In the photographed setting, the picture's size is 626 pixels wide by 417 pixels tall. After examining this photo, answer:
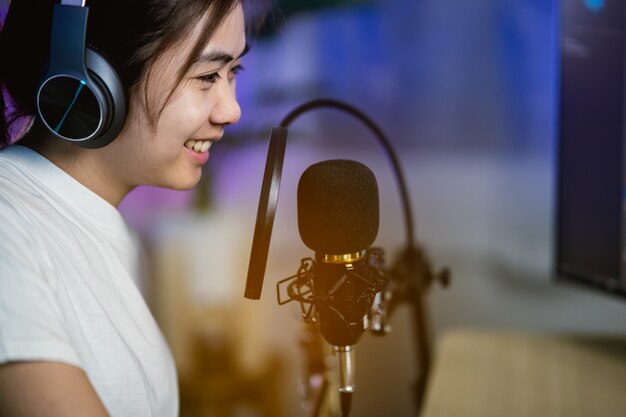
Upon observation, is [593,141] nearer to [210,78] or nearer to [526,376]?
[526,376]

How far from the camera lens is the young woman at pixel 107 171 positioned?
634mm

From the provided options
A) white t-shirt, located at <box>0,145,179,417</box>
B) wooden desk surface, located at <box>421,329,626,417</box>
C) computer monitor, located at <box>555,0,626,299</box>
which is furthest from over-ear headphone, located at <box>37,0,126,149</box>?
computer monitor, located at <box>555,0,626,299</box>

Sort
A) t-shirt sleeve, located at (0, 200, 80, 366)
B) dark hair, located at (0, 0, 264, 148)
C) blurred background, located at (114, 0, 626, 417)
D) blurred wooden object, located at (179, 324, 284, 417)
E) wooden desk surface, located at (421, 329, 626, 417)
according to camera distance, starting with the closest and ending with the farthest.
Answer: t-shirt sleeve, located at (0, 200, 80, 366) < dark hair, located at (0, 0, 264, 148) < wooden desk surface, located at (421, 329, 626, 417) < blurred background, located at (114, 0, 626, 417) < blurred wooden object, located at (179, 324, 284, 417)

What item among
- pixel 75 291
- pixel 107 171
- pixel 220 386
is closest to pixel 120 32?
pixel 107 171

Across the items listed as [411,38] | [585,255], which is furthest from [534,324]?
[411,38]

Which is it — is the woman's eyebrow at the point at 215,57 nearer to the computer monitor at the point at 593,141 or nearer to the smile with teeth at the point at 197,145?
the smile with teeth at the point at 197,145

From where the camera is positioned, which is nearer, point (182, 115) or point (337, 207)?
point (337, 207)

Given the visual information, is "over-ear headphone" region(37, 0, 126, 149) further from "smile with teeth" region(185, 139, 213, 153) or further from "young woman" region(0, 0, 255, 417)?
"smile with teeth" region(185, 139, 213, 153)

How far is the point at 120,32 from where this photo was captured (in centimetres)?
70

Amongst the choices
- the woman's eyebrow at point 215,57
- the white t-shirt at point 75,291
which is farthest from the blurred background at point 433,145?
the woman's eyebrow at point 215,57

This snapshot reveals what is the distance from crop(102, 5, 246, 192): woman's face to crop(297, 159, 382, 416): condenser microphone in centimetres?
23

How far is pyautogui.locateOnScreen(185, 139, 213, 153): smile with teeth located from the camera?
2.59 ft

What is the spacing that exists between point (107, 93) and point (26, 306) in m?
0.24

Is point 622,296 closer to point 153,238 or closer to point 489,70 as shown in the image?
point 489,70
